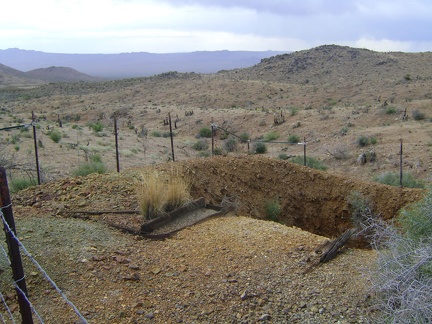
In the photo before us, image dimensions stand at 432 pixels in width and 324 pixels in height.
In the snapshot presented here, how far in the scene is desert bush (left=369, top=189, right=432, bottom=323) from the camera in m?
4.29

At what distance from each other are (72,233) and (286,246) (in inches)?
127

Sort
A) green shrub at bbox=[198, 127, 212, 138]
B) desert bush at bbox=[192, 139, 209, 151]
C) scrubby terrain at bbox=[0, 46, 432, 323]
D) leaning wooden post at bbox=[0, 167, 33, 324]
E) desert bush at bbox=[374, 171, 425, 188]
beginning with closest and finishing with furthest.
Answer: leaning wooden post at bbox=[0, 167, 33, 324] → scrubby terrain at bbox=[0, 46, 432, 323] → desert bush at bbox=[374, 171, 425, 188] → desert bush at bbox=[192, 139, 209, 151] → green shrub at bbox=[198, 127, 212, 138]

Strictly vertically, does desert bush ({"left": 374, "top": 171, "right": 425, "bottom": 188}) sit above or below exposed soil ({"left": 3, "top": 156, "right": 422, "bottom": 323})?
below

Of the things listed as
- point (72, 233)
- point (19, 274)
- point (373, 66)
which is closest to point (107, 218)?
point (72, 233)

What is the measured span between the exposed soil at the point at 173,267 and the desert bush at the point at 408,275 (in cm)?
34

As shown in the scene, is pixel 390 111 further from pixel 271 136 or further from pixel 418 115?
pixel 271 136

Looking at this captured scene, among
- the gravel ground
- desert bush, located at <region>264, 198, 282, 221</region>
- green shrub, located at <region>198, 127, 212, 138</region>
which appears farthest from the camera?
green shrub, located at <region>198, 127, 212, 138</region>

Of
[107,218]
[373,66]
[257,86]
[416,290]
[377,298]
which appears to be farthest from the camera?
[373,66]

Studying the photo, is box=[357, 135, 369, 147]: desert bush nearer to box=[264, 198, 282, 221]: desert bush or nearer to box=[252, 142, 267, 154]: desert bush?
box=[252, 142, 267, 154]: desert bush

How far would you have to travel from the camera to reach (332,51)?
7256 centimetres

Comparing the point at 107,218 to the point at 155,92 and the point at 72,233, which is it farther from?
the point at 155,92

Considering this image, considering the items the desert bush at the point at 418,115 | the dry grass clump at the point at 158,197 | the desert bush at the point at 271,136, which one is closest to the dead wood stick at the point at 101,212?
the dry grass clump at the point at 158,197

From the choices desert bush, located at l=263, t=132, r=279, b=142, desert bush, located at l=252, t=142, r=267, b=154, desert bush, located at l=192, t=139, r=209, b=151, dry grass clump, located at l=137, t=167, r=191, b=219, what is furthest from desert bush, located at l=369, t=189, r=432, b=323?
desert bush, located at l=263, t=132, r=279, b=142

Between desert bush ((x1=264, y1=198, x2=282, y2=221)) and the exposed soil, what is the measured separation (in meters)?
1.76
